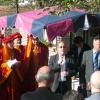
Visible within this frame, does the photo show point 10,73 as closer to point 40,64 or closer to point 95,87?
point 40,64

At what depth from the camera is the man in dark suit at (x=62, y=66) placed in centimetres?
952

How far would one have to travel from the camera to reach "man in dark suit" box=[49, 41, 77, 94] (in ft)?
31.2

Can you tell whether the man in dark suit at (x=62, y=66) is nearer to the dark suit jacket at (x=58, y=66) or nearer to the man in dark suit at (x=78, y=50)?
the dark suit jacket at (x=58, y=66)

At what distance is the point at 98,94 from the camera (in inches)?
210

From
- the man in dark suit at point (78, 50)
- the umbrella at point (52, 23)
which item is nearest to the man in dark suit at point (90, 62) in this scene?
the man in dark suit at point (78, 50)

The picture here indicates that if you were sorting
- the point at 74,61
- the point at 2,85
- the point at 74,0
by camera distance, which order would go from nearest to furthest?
the point at 74,0 < the point at 74,61 < the point at 2,85

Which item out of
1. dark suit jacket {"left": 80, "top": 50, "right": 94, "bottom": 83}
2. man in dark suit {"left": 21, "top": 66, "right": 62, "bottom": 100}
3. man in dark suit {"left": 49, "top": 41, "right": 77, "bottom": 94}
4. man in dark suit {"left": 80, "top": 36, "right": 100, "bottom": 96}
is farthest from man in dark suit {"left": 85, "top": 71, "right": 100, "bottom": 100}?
man in dark suit {"left": 49, "top": 41, "right": 77, "bottom": 94}

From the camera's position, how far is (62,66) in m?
9.58

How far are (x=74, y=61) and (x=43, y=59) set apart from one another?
4.49 feet

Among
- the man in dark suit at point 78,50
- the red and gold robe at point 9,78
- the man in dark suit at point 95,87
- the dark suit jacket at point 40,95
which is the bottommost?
the red and gold robe at point 9,78

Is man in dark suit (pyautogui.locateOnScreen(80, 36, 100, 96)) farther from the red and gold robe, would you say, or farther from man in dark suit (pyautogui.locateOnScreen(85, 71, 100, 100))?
man in dark suit (pyautogui.locateOnScreen(85, 71, 100, 100))

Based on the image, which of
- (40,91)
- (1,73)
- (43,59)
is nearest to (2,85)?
(1,73)

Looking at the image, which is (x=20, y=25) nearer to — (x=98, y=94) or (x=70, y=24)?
(x=70, y=24)

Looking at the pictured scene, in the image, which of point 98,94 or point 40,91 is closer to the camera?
point 98,94
